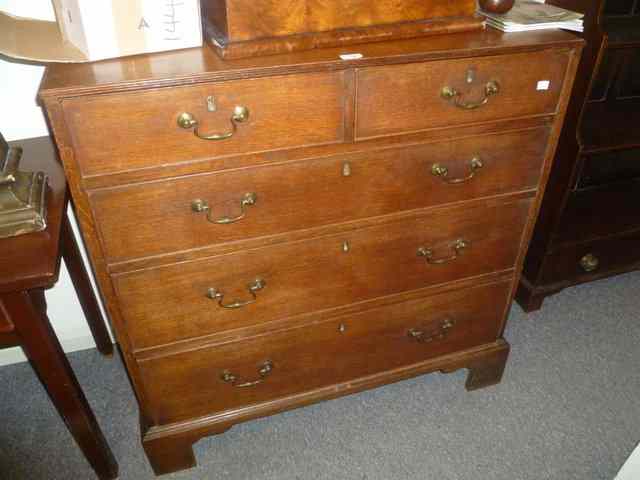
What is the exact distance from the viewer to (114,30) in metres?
0.92

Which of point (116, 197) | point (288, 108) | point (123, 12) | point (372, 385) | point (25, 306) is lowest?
point (372, 385)

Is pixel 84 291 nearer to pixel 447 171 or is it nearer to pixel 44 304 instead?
pixel 44 304

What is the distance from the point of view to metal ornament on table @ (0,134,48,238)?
104cm

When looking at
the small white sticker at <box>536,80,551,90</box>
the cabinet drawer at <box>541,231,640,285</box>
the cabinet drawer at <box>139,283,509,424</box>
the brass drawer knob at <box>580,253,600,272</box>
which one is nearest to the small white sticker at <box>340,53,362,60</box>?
the small white sticker at <box>536,80,551,90</box>

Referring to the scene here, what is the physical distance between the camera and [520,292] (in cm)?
202

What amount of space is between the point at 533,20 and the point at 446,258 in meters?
0.58

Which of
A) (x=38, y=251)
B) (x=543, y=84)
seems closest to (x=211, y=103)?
(x=38, y=251)

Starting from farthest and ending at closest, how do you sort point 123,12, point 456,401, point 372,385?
point 456,401, point 372,385, point 123,12

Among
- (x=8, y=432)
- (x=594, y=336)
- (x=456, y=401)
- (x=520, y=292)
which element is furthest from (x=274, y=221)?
(x=594, y=336)

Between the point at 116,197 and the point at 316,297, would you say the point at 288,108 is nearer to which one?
the point at 116,197

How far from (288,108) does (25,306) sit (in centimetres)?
64

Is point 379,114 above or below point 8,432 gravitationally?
above

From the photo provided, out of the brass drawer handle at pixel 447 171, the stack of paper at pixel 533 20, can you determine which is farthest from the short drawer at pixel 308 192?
the stack of paper at pixel 533 20

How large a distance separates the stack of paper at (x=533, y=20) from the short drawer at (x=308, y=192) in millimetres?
225
